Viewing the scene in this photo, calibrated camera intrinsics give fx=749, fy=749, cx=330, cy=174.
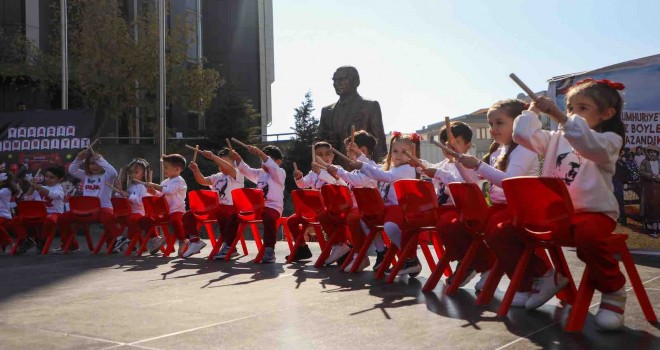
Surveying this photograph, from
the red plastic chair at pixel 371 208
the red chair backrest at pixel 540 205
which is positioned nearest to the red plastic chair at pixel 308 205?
the red plastic chair at pixel 371 208

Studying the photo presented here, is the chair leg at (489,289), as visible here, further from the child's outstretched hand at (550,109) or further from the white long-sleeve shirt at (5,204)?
the white long-sleeve shirt at (5,204)

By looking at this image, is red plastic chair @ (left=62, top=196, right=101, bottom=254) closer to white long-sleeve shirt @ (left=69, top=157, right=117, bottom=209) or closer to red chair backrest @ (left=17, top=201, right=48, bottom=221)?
white long-sleeve shirt @ (left=69, top=157, right=117, bottom=209)

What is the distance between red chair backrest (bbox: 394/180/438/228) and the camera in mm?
5785

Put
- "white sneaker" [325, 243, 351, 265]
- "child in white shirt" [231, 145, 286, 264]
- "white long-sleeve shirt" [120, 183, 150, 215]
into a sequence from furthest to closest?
"white long-sleeve shirt" [120, 183, 150, 215]
"child in white shirt" [231, 145, 286, 264]
"white sneaker" [325, 243, 351, 265]

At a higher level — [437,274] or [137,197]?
[137,197]

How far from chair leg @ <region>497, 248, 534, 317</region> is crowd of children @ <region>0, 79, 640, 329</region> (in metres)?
0.12

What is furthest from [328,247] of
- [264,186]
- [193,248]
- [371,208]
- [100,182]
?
[100,182]

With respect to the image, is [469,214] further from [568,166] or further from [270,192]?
[270,192]

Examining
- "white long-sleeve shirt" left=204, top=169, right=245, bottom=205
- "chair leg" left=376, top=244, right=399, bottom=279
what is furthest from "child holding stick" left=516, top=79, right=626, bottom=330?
"white long-sleeve shirt" left=204, top=169, right=245, bottom=205

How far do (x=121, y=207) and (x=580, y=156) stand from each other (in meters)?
7.97

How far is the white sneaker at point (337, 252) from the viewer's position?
7.88 metres

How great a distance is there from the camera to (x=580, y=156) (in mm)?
4078

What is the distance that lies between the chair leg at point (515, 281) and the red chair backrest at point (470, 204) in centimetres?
65

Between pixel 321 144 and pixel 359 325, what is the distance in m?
4.70
